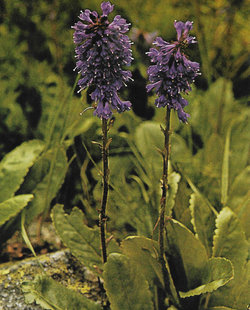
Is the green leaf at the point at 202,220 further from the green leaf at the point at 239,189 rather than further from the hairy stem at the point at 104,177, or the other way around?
the hairy stem at the point at 104,177

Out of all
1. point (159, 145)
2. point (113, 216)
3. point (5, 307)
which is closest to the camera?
point (5, 307)

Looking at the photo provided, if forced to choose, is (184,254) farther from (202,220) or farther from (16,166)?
(16,166)

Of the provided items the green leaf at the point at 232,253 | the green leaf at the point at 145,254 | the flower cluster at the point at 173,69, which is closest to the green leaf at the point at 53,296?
the green leaf at the point at 145,254

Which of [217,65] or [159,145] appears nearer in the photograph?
[159,145]

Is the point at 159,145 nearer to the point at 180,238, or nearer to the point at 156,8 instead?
the point at 180,238

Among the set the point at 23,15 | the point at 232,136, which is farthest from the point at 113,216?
the point at 23,15

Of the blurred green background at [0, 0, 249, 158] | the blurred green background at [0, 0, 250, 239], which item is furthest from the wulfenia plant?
the blurred green background at [0, 0, 249, 158]
